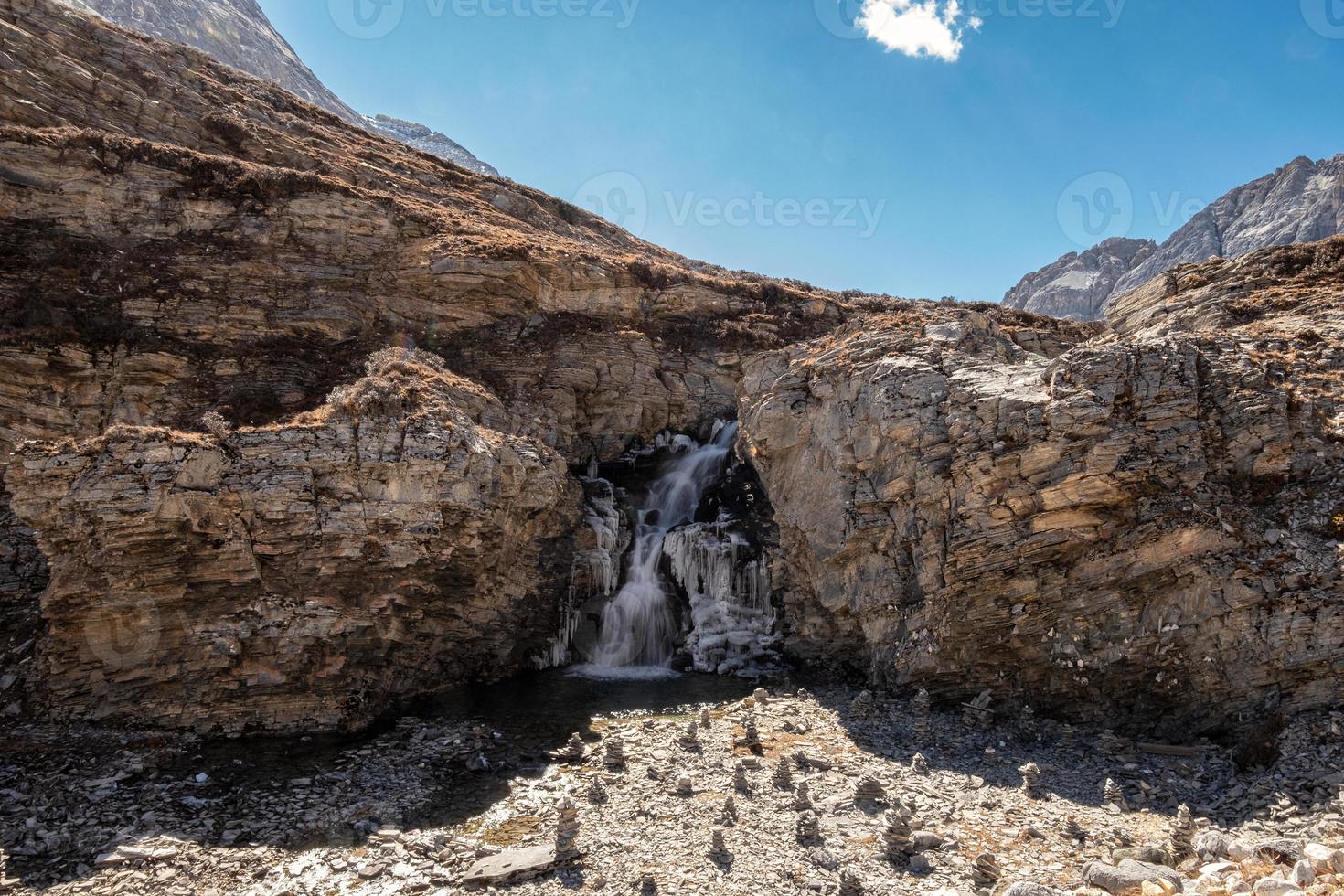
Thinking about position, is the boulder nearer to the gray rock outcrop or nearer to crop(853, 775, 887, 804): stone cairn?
crop(853, 775, 887, 804): stone cairn

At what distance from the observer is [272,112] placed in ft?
119

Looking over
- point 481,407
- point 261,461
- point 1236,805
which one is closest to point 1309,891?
point 1236,805

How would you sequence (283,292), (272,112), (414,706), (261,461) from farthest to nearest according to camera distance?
(272,112)
(283,292)
(414,706)
(261,461)

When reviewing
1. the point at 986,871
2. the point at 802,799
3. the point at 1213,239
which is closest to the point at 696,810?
the point at 802,799

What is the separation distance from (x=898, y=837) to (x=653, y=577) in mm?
14772

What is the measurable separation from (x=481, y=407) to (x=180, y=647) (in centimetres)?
1167

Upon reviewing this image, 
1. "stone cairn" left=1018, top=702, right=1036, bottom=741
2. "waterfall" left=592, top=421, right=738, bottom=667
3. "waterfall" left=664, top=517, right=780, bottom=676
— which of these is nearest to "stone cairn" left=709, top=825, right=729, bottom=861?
"stone cairn" left=1018, top=702, right=1036, bottom=741

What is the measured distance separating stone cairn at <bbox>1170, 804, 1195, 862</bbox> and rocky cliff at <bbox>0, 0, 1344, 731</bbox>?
15.0ft

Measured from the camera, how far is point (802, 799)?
1182 centimetres

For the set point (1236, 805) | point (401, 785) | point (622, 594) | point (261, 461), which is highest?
point (261, 461)

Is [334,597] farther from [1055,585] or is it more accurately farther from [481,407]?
[1055,585]

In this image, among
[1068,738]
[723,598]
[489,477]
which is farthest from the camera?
[723,598]

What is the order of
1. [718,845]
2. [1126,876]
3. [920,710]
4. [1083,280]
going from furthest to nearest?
[1083,280]
[920,710]
[718,845]
[1126,876]

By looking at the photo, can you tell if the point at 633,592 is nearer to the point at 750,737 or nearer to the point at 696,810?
the point at 750,737
